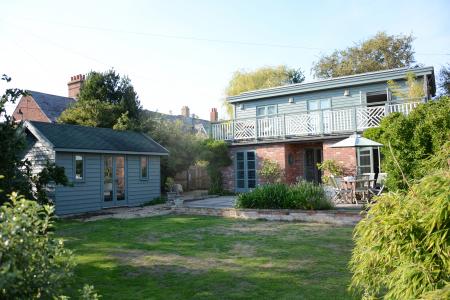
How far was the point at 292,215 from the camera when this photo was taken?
10789 mm

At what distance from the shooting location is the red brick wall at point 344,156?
1691 cm

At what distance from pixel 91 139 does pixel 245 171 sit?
27.5 feet

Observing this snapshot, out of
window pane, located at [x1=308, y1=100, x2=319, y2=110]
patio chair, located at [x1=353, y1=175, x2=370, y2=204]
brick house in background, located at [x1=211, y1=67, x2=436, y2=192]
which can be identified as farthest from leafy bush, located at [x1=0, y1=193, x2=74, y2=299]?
window pane, located at [x1=308, y1=100, x2=319, y2=110]

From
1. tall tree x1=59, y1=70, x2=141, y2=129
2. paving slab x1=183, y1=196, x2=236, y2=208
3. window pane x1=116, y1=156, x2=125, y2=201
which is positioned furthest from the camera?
tall tree x1=59, y1=70, x2=141, y2=129

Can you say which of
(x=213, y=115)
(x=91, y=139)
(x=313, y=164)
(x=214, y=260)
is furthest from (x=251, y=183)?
(x=213, y=115)

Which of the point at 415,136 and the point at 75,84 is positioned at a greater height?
the point at 75,84

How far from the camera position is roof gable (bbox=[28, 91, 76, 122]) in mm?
29391

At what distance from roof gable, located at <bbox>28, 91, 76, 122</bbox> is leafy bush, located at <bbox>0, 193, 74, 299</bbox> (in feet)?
96.2

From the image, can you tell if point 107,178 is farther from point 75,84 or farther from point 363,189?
point 75,84

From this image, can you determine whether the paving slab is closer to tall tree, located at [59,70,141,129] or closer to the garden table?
the garden table

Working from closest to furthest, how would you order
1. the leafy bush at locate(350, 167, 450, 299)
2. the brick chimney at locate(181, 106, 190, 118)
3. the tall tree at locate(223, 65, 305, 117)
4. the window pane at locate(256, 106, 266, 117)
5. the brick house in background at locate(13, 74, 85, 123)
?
the leafy bush at locate(350, 167, 450, 299), the window pane at locate(256, 106, 266, 117), the brick house in background at locate(13, 74, 85, 123), the tall tree at locate(223, 65, 305, 117), the brick chimney at locate(181, 106, 190, 118)

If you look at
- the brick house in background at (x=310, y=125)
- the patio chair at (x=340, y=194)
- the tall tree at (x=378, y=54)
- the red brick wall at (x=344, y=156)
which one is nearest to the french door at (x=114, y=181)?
the brick house in background at (x=310, y=125)

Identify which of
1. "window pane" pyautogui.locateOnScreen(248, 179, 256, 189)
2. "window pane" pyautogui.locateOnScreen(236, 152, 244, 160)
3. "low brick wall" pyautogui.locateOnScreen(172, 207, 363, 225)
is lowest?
"low brick wall" pyautogui.locateOnScreen(172, 207, 363, 225)

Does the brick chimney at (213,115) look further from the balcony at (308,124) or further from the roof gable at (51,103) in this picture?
the balcony at (308,124)
